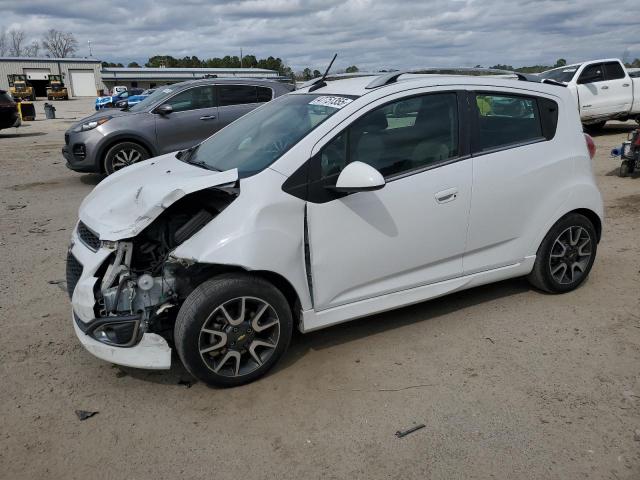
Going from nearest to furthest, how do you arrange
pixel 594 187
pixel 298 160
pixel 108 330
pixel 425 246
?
pixel 108 330 → pixel 298 160 → pixel 425 246 → pixel 594 187

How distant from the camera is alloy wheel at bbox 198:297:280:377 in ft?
10.4

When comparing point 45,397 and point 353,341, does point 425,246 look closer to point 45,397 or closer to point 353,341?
point 353,341

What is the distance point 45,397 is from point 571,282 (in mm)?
4046

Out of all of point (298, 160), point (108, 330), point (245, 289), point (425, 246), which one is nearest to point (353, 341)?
point (425, 246)

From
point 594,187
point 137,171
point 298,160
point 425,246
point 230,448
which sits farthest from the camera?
point 594,187

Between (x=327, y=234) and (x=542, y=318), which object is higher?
(x=327, y=234)

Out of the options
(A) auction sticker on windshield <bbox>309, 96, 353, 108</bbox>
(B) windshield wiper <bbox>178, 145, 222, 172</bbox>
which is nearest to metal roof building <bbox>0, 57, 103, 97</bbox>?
(B) windshield wiper <bbox>178, 145, 222, 172</bbox>

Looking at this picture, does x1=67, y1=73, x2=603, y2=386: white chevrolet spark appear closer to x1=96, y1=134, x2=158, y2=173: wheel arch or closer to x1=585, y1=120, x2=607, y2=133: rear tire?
x1=96, y1=134, x2=158, y2=173: wheel arch

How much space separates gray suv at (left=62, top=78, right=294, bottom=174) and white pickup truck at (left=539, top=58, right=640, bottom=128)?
29.2ft

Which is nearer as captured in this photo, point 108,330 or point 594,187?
point 108,330

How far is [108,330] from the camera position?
10.2 feet

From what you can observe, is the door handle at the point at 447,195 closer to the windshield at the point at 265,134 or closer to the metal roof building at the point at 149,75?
the windshield at the point at 265,134

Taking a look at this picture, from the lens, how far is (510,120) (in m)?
4.11

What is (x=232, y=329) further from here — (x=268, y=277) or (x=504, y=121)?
(x=504, y=121)
